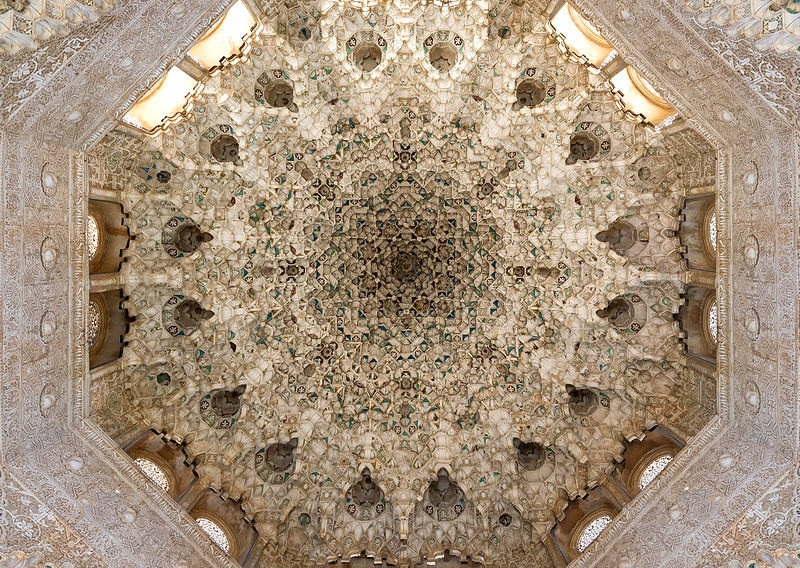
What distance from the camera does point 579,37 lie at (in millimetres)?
8664

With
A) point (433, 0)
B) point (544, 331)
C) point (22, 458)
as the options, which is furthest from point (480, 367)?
point (22, 458)

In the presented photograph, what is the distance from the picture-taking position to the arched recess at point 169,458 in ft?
28.4

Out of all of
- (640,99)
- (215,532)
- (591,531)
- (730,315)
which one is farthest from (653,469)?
(215,532)

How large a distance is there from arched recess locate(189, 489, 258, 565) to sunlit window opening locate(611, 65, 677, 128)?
11.5m

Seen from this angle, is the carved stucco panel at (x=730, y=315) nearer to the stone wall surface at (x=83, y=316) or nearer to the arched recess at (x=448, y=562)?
the stone wall surface at (x=83, y=316)

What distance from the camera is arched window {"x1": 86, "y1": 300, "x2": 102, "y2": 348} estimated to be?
27.8ft

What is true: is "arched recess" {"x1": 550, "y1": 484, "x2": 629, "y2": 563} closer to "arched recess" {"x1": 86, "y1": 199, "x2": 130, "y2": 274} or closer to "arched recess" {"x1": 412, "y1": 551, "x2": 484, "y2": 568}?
"arched recess" {"x1": 412, "y1": 551, "x2": 484, "y2": 568}

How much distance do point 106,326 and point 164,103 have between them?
15.0 ft

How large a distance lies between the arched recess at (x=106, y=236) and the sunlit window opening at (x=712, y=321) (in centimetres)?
1160

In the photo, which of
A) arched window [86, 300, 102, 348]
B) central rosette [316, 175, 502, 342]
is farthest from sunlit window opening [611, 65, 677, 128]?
arched window [86, 300, 102, 348]

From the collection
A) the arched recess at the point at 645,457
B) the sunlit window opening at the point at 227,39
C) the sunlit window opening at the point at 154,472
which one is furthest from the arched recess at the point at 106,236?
the arched recess at the point at 645,457

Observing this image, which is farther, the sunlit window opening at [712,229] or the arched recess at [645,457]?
the arched recess at [645,457]

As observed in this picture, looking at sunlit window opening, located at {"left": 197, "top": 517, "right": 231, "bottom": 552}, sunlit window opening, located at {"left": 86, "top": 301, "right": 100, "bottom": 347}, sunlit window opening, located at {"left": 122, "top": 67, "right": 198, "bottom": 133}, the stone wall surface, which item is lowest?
the stone wall surface

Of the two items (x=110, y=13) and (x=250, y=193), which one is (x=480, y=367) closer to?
(x=250, y=193)
